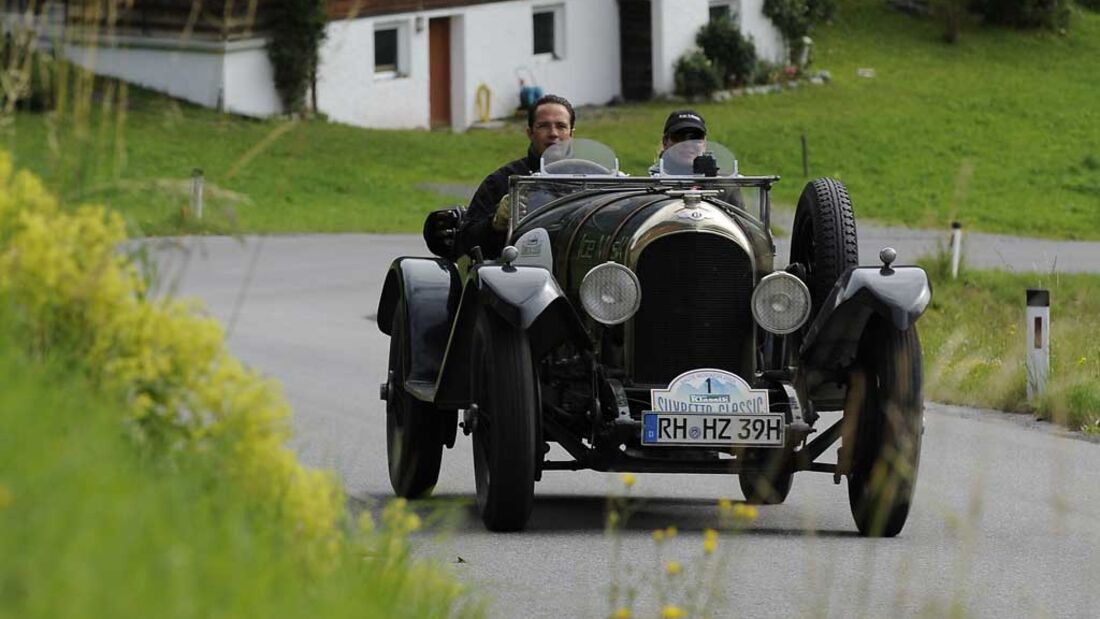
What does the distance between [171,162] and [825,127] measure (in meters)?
15.1

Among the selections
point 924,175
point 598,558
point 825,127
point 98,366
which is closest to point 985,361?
point 598,558

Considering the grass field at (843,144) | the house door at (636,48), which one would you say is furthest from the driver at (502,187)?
the house door at (636,48)

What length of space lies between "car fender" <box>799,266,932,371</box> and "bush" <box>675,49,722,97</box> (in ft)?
128

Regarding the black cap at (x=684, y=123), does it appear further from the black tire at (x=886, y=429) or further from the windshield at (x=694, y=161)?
the black tire at (x=886, y=429)

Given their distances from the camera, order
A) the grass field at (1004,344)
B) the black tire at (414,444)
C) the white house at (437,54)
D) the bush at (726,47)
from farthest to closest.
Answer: the bush at (726,47)
the white house at (437,54)
the grass field at (1004,344)
the black tire at (414,444)

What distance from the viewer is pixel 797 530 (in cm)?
1008

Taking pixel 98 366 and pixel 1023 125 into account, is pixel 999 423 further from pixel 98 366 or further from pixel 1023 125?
pixel 1023 125

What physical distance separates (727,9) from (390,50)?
33.6ft

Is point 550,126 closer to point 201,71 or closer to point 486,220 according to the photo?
point 486,220

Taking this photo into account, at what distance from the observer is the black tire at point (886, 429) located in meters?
9.55

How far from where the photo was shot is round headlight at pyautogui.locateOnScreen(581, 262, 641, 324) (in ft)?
32.7

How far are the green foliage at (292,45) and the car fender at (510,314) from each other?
103ft

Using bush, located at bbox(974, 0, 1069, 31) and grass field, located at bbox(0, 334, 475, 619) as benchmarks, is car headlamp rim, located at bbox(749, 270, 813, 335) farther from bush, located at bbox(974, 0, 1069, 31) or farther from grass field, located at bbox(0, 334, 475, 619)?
bush, located at bbox(974, 0, 1069, 31)

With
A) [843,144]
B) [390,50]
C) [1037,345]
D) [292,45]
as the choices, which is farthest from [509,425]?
[390,50]
